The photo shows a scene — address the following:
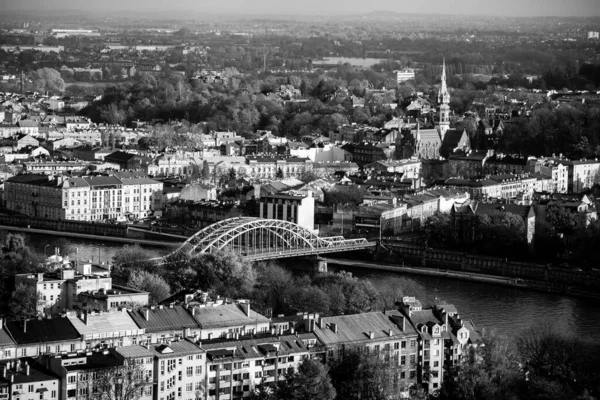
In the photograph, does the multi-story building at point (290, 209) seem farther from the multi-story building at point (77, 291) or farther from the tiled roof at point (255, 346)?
the tiled roof at point (255, 346)

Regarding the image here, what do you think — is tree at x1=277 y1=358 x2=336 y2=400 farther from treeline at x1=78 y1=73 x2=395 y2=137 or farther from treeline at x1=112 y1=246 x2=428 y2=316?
treeline at x1=78 y1=73 x2=395 y2=137

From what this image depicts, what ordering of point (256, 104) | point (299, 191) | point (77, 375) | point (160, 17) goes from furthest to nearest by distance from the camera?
point (160, 17) → point (256, 104) → point (299, 191) → point (77, 375)

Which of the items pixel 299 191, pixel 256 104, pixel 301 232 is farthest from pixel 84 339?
pixel 256 104

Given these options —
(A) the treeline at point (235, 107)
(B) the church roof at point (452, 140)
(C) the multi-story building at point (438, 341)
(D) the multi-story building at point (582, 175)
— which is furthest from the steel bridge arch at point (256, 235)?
(A) the treeline at point (235, 107)

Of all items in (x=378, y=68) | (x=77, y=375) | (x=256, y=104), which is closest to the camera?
(x=77, y=375)

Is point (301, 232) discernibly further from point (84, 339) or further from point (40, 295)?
point (84, 339)

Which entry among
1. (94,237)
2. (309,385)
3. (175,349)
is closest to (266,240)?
(94,237)

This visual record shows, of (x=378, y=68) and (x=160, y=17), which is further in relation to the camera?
(x=160, y=17)
